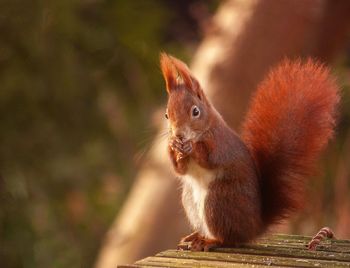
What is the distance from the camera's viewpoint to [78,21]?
5.75 meters

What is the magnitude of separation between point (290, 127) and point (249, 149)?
135 mm

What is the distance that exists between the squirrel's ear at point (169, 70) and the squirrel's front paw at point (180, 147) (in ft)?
0.55

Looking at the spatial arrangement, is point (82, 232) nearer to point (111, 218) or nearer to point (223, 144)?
point (111, 218)

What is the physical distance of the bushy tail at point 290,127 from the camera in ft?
9.43

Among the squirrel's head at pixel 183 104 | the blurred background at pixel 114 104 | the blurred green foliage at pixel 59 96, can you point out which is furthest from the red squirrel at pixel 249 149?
the blurred green foliage at pixel 59 96

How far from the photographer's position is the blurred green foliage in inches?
213

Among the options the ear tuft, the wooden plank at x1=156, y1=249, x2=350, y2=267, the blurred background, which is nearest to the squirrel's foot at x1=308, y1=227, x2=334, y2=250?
the wooden plank at x1=156, y1=249, x2=350, y2=267

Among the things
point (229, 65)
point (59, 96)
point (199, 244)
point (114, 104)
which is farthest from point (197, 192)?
point (114, 104)

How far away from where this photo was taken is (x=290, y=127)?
2914 millimetres

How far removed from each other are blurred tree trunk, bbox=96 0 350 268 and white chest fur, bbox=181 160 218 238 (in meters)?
1.75

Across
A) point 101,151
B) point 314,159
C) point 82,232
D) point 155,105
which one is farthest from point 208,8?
point 314,159

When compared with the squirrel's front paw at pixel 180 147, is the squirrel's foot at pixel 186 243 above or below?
below

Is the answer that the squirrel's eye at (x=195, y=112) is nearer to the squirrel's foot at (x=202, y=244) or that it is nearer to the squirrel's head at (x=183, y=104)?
the squirrel's head at (x=183, y=104)

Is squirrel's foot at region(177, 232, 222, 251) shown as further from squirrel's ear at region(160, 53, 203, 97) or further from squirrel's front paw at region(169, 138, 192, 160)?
squirrel's ear at region(160, 53, 203, 97)
